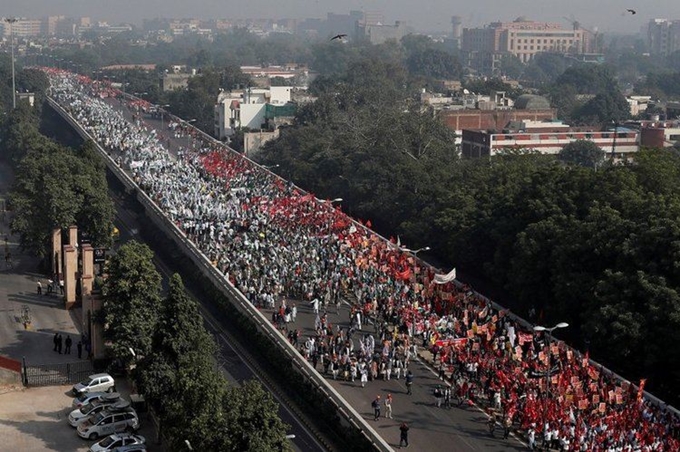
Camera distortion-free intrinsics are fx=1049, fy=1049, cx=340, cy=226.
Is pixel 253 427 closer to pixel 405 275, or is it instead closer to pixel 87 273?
pixel 405 275

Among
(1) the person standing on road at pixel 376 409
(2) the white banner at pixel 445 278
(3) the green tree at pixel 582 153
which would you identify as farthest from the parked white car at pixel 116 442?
(3) the green tree at pixel 582 153

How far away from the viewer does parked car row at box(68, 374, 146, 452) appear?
24.5 meters

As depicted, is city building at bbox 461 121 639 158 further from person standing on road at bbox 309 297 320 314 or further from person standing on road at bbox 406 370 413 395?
person standing on road at bbox 406 370 413 395

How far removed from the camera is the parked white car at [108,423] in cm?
2569

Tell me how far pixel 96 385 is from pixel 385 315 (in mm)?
9329

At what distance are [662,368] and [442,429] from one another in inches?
261

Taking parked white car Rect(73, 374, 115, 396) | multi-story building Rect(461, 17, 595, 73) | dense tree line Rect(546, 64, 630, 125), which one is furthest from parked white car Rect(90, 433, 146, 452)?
multi-story building Rect(461, 17, 595, 73)

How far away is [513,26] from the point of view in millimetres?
199625

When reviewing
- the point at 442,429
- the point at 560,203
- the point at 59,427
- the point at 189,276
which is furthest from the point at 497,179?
the point at 59,427

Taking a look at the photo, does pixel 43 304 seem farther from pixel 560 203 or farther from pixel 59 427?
pixel 560 203

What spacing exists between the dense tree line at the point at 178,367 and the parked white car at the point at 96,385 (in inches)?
30.1

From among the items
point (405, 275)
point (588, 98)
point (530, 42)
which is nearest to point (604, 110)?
point (588, 98)

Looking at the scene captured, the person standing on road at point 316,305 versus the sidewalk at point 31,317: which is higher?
the person standing on road at point 316,305

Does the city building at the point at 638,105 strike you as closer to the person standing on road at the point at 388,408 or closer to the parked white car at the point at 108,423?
the person standing on road at the point at 388,408
